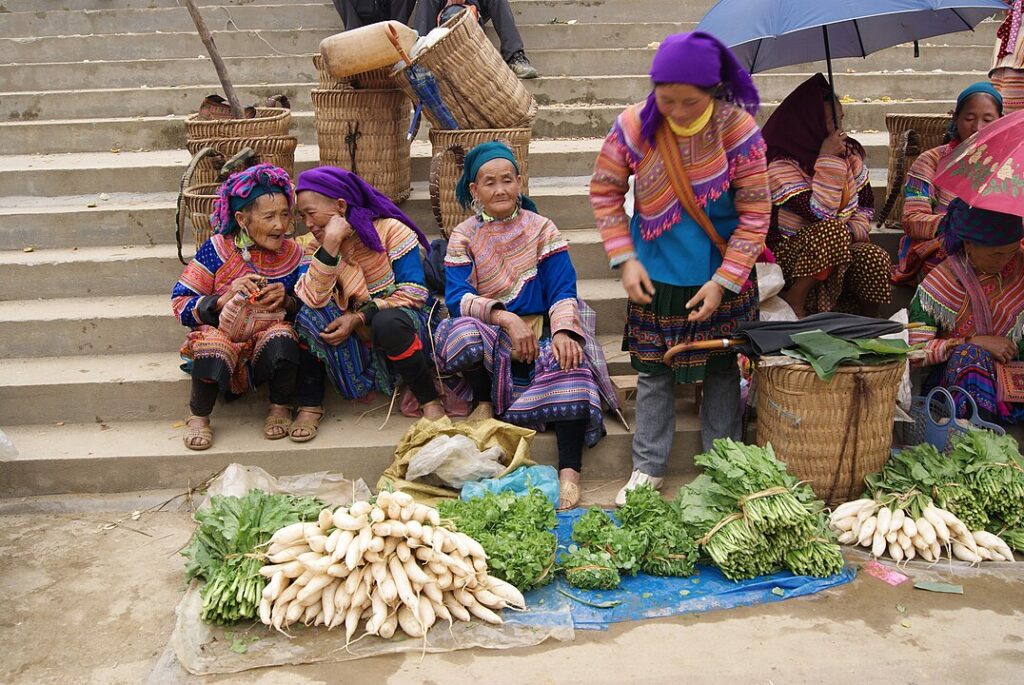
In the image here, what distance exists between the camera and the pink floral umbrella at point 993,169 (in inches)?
144

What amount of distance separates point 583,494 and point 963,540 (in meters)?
1.58

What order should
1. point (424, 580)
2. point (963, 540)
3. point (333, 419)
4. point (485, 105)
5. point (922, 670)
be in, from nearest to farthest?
point (922, 670) < point (424, 580) < point (963, 540) < point (333, 419) < point (485, 105)

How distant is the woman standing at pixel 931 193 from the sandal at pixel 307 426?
3.28m

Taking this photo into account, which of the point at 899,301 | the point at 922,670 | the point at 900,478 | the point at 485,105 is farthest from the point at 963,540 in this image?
the point at 485,105

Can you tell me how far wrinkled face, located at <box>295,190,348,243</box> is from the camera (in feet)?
13.8

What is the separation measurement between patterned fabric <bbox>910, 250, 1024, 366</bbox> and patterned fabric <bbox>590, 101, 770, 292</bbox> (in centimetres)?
125

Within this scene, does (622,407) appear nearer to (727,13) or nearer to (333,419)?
(333,419)

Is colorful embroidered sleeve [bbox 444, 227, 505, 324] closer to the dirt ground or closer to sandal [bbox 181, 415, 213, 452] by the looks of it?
sandal [bbox 181, 415, 213, 452]

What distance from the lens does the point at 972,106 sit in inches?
189

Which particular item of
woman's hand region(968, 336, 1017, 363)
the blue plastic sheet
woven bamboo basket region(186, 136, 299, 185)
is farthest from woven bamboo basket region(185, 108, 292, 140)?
woman's hand region(968, 336, 1017, 363)

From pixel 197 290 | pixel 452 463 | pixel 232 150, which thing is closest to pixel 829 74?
pixel 452 463

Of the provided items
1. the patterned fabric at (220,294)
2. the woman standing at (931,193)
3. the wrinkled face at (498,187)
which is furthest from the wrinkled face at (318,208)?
the woman standing at (931,193)

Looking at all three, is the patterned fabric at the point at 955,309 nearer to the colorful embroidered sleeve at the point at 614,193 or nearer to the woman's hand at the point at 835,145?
the woman's hand at the point at 835,145

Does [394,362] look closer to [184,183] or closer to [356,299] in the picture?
[356,299]
